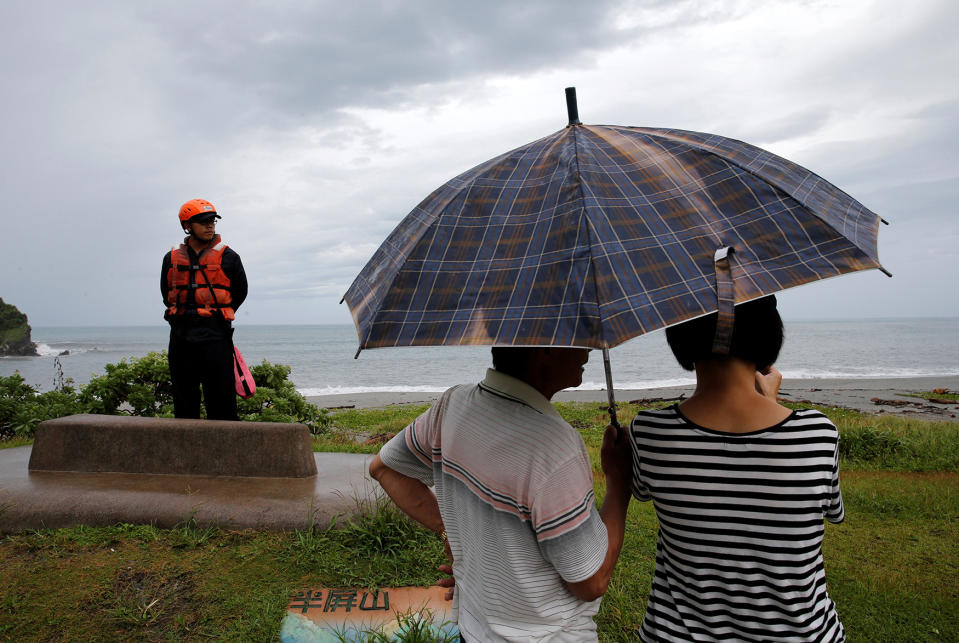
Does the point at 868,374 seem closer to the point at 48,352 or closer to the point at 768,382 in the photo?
the point at 768,382

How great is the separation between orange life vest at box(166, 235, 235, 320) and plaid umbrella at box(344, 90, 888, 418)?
11.2 feet

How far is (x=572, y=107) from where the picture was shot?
181 cm

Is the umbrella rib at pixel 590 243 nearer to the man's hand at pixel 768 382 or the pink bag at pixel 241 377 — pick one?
the man's hand at pixel 768 382

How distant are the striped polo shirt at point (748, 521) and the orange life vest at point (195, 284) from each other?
4165 mm

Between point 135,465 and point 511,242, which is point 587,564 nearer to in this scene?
point 511,242

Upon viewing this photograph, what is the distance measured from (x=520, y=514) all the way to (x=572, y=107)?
117cm

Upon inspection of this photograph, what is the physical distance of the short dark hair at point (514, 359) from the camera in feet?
4.91

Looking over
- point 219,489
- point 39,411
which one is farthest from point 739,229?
point 39,411

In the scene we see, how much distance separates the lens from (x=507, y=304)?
1.41 m

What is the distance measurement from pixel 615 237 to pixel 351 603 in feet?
8.64

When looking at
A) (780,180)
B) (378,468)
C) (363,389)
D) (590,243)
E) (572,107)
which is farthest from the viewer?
(363,389)

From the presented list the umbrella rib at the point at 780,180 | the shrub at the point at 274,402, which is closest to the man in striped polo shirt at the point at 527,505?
the umbrella rib at the point at 780,180

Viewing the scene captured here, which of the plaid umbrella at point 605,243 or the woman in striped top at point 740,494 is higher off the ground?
the plaid umbrella at point 605,243

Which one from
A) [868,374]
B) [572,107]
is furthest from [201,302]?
[868,374]
